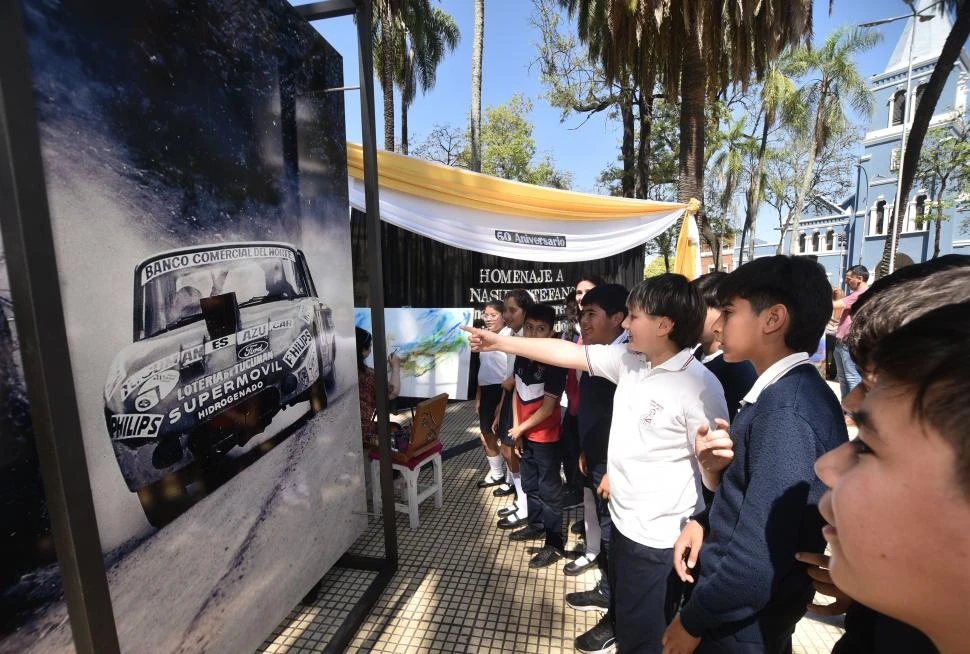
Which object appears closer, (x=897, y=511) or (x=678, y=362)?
(x=897, y=511)

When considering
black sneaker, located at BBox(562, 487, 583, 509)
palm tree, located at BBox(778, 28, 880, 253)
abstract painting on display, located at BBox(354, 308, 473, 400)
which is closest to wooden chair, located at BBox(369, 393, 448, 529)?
abstract painting on display, located at BBox(354, 308, 473, 400)

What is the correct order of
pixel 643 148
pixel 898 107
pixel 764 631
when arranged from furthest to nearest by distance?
pixel 898 107 → pixel 643 148 → pixel 764 631

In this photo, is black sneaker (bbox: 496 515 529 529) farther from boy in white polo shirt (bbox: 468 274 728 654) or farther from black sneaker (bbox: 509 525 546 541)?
boy in white polo shirt (bbox: 468 274 728 654)

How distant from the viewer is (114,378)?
133 cm

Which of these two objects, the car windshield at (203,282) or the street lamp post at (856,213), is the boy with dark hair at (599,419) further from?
the street lamp post at (856,213)

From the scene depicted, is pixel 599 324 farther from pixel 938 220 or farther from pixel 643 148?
pixel 938 220

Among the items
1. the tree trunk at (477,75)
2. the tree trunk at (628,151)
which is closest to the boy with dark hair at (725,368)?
the tree trunk at (477,75)

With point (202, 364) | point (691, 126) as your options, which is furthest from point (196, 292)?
point (691, 126)

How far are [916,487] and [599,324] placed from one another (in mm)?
2145

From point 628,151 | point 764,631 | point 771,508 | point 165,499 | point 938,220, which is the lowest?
point 764,631

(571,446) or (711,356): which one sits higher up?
(711,356)

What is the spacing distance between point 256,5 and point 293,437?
189 centimetres

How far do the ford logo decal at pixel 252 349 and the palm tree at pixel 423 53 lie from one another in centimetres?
1657

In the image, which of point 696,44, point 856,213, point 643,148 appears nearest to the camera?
point 696,44
